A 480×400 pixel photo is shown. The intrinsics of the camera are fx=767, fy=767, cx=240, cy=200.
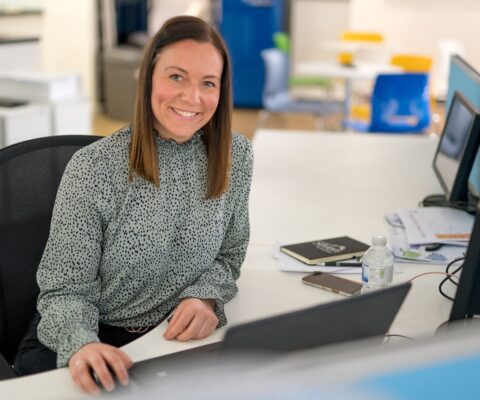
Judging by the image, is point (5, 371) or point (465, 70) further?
point (465, 70)

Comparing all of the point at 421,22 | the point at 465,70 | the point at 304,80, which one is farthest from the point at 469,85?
the point at 421,22

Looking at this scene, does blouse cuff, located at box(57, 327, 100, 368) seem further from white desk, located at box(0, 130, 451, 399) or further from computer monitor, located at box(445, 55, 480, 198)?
computer monitor, located at box(445, 55, 480, 198)

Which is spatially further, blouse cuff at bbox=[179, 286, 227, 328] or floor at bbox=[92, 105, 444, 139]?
floor at bbox=[92, 105, 444, 139]

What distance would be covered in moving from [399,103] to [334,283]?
12.1 feet

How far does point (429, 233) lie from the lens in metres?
2.11

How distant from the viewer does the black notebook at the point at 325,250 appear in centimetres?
188

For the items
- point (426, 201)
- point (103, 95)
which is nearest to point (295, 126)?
point (103, 95)

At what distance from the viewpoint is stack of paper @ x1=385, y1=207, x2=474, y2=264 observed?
6.45 feet

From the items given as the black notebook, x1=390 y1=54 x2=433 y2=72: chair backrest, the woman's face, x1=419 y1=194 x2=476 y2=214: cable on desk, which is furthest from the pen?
x1=390 y1=54 x2=433 y2=72: chair backrest

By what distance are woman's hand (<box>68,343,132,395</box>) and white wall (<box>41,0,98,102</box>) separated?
6.38 m

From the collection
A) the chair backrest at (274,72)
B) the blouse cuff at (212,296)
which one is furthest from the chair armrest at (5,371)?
the chair backrest at (274,72)

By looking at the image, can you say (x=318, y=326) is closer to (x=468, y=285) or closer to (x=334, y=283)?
(x=468, y=285)

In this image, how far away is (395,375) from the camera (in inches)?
14.4

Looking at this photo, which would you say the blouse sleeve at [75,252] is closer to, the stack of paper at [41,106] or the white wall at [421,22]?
the stack of paper at [41,106]
